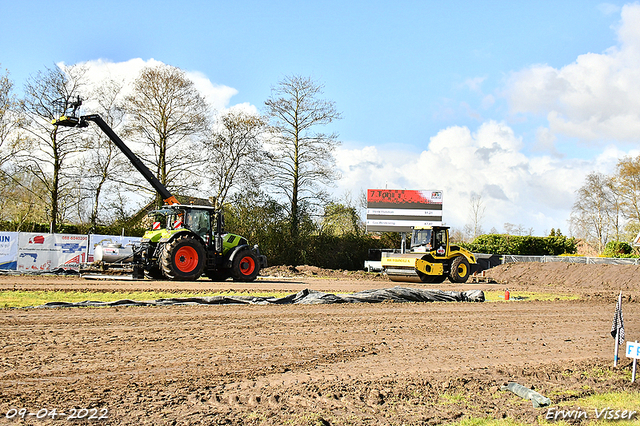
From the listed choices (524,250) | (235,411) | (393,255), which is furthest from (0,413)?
(524,250)

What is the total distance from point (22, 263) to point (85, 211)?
1040 centimetres

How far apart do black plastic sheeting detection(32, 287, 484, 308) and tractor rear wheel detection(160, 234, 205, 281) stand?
5139mm

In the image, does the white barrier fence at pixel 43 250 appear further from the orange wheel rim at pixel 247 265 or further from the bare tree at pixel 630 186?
the bare tree at pixel 630 186

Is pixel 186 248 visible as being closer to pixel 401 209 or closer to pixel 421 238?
pixel 421 238

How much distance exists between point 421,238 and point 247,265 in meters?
8.11

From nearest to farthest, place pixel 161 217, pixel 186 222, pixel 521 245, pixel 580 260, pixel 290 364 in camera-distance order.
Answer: pixel 290 364 < pixel 186 222 < pixel 161 217 < pixel 580 260 < pixel 521 245

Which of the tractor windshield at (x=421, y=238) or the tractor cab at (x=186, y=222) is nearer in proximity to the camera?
the tractor cab at (x=186, y=222)

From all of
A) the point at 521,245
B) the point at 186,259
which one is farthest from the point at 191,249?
the point at 521,245

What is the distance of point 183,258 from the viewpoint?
16750 mm

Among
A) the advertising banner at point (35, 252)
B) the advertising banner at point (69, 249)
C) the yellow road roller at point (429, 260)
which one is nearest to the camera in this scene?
the advertising banner at point (35, 252)

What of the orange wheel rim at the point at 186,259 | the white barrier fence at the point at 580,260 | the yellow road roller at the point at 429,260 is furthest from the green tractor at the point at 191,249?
the white barrier fence at the point at 580,260

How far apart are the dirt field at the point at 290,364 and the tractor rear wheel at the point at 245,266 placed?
7602mm

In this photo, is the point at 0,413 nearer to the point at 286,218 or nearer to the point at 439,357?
the point at 439,357

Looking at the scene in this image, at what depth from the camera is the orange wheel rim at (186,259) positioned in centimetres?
1664
